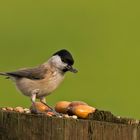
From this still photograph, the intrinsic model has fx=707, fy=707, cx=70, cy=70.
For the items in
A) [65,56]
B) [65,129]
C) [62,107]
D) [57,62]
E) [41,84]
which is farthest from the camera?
[41,84]

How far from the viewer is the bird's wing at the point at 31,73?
6129 millimetres

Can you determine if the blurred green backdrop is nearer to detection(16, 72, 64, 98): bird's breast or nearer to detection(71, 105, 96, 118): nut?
detection(16, 72, 64, 98): bird's breast

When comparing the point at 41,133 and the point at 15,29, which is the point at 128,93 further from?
the point at 41,133

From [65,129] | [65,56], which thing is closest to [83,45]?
[65,56]

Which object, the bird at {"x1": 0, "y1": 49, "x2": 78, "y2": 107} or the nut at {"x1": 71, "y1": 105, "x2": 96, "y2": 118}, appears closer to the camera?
the nut at {"x1": 71, "y1": 105, "x2": 96, "y2": 118}

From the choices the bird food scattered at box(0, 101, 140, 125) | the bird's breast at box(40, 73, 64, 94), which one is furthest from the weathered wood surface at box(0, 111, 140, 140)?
the bird's breast at box(40, 73, 64, 94)

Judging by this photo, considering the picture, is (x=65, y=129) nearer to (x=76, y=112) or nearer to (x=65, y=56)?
(x=76, y=112)

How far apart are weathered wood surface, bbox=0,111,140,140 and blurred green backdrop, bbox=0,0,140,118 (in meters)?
4.85

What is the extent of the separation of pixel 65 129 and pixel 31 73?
7.21ft

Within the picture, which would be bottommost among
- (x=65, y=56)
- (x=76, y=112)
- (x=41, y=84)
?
(x=76, y=112)

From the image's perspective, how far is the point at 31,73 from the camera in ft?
20.4

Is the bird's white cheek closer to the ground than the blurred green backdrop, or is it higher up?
closer to the ground

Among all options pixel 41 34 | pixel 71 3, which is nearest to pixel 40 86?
pixel 41 34

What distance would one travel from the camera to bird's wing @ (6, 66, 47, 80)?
613 cm
